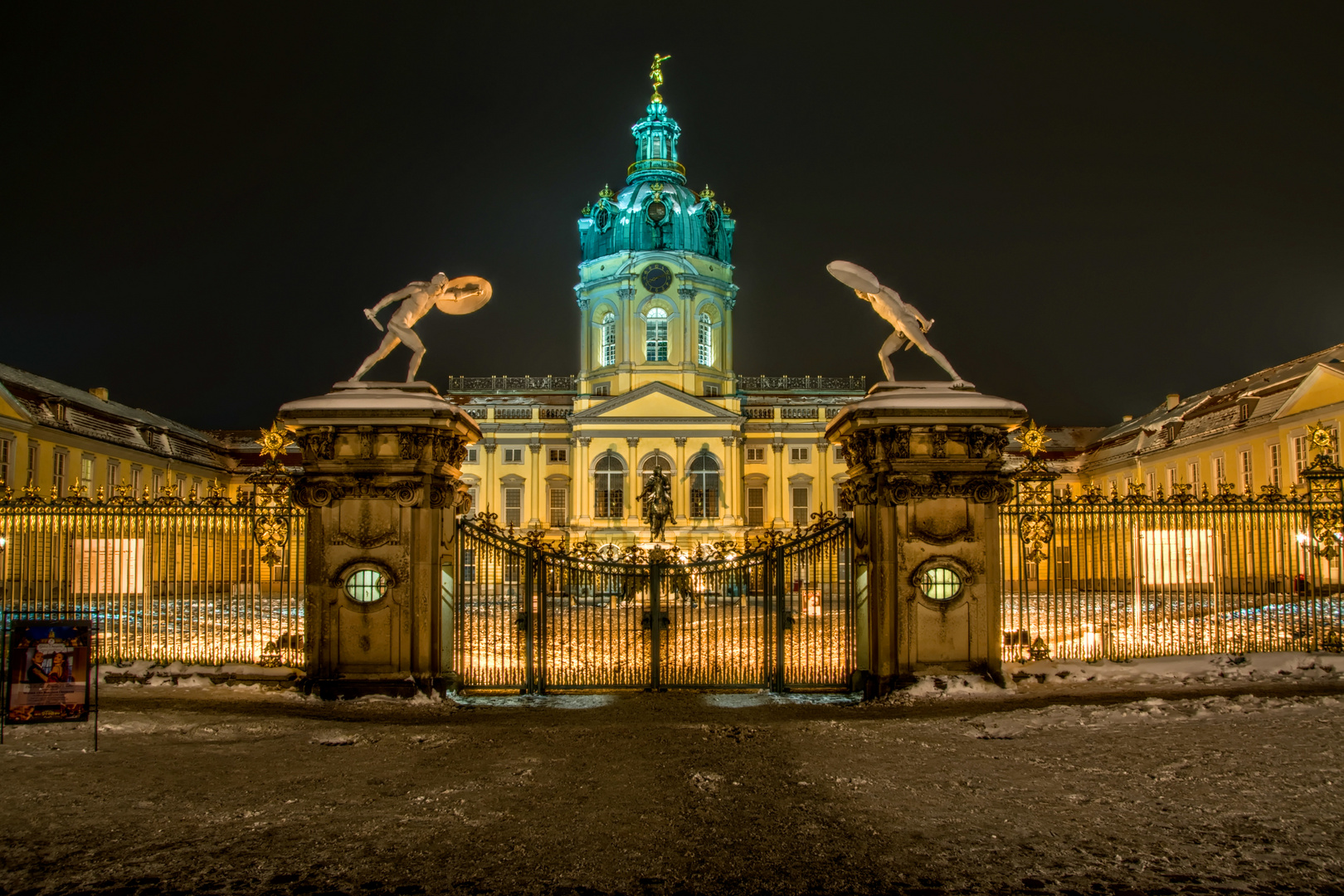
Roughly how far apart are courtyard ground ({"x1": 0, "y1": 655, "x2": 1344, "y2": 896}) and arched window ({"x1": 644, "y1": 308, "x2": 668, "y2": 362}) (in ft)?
152

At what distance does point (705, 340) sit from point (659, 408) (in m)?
7.21

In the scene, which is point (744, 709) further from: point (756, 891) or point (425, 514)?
point (756, 891)

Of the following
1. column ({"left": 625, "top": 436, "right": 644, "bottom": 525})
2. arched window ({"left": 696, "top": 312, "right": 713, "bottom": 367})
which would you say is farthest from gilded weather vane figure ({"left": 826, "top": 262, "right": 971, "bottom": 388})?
arched window ({"left": 696, "top": 312, "right": 713, "bottom": 367})

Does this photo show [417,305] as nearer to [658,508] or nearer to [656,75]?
[658,508]

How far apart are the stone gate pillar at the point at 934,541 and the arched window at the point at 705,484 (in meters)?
41.8

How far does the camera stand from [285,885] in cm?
532

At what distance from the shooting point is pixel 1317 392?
3288 centimetres

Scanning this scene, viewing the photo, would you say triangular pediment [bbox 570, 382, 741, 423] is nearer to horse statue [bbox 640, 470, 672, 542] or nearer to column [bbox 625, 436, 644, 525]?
column [bbox 625, 436, 644, 525]

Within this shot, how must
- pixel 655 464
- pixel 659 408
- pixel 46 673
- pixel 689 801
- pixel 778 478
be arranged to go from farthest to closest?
pixel 778 478 < pixel 655 464 < pixel 659 408 < pixel 46 673 < pixel 689 801

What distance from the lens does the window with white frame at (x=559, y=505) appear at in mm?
55031

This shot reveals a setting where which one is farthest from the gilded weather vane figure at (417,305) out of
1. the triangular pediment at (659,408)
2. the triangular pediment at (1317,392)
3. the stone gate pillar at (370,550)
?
the triangular pediment at (659,408)

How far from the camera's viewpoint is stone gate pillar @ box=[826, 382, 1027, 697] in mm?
10945

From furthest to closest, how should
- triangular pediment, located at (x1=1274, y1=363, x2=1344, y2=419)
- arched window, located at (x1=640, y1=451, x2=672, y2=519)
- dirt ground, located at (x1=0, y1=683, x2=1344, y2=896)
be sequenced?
1. arched window, located at (x1=640, y1=451, x2=672, y2=519)
2. triangular pediment, located at (x1=1274, y1=363, x2=1344, y2=419)
3. dirt ground, located at (x1=0, y1=683, x2=1344, y2=896)

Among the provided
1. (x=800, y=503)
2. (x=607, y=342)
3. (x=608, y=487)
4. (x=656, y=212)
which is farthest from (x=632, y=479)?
(x=656, y=212)
